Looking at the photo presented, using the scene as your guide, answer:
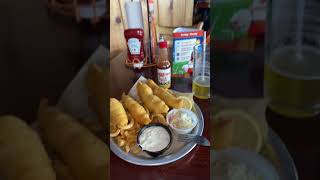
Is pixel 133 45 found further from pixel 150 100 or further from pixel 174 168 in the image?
pixel 174 168

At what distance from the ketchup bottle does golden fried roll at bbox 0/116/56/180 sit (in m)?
0.65

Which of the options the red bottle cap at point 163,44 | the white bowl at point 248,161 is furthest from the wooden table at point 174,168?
the red bottle cap at point 163,44

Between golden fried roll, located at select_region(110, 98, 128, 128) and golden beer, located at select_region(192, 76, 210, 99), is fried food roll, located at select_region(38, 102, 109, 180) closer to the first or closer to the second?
golden fried roll, located at select_region(110, 98, 128, 128)

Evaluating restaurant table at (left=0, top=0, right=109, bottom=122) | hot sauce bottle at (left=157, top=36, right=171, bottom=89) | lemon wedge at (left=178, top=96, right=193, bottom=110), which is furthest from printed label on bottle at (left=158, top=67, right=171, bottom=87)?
restaurant table at (left=0, top=0, right=109, bottom=122)

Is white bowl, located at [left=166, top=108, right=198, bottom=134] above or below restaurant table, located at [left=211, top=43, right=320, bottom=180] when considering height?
below

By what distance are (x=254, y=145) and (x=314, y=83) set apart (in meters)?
0.18

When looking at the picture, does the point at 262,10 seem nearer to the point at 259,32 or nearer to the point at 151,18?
the point at 259,32

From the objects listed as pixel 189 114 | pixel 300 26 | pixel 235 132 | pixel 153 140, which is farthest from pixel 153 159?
pixel 300 26

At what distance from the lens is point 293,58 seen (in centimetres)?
63

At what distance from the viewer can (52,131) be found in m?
0.38

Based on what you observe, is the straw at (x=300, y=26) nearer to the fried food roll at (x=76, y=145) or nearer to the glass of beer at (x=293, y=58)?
the glass of beer at (x=293, y=58)

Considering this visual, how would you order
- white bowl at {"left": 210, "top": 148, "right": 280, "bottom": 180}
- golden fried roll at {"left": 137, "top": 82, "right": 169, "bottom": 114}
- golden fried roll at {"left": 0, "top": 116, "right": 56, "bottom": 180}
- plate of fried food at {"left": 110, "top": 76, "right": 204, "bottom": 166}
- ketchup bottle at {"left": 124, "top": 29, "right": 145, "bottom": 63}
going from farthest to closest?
1. ketchup bottle at {"left": 124, "top": 29, "right": 145, "bottom": 63}
2. golden fried roll at {"left": 137, "top": 82, "right": 169, "bottom": 114}
3. plate of fried food at {"left": 110, "top": 76, "right": 204, "bottom": 166}
4. white bowl at {"left": 210, "top": 148, "right": 280, "bottom": 180}
5. golden fried roll at {"left": 0, "top": 116, "right": 56, "bottom": 180}

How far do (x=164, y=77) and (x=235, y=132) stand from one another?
53 centimetres

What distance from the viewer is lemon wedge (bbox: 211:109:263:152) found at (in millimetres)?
544
